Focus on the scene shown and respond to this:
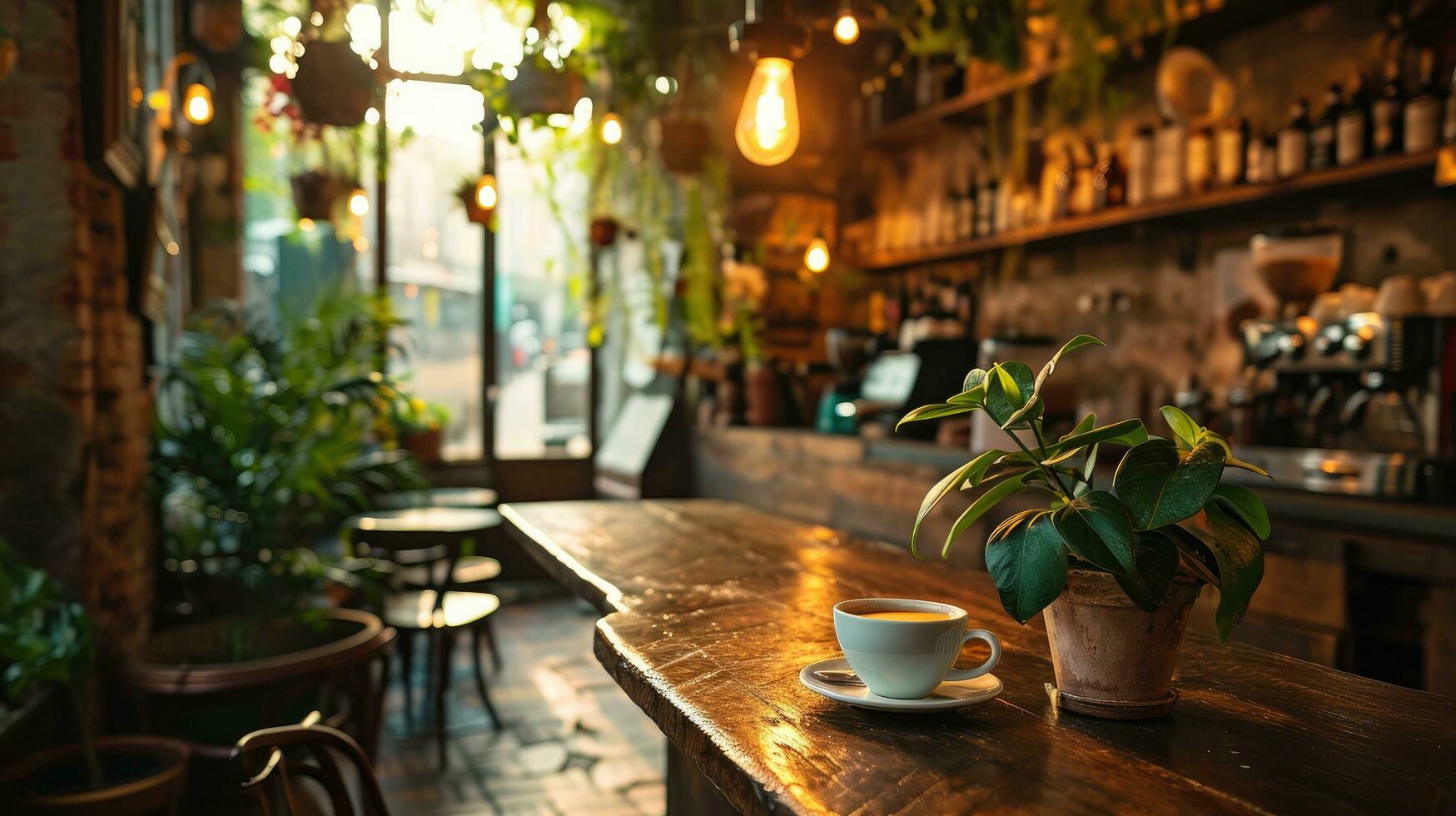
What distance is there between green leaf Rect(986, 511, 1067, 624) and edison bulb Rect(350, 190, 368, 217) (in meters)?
3.92

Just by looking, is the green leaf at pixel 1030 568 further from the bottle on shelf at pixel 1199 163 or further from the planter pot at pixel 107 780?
the bottle on shelf at pixel 1199 163

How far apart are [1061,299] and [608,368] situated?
3049mm

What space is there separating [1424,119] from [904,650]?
9.40 ft

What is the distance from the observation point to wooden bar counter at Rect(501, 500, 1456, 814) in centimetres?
84

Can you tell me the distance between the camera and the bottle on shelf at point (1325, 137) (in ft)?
10.7

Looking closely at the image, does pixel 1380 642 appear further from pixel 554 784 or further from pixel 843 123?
pixel 843 123

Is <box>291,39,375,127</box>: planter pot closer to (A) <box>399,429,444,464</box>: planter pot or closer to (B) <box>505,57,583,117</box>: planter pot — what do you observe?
(B) <box>505,57,583,117</box>: planter pot

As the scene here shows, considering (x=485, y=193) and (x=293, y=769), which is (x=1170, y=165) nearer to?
(x=485, y=193)

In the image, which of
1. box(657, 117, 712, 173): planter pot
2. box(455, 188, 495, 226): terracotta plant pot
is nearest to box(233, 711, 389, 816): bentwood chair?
box(455, 188, 495, 226): terracotta plant pot

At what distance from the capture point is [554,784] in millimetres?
3281

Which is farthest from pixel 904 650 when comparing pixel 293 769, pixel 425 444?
pixel 425 444

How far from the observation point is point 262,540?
110 inches

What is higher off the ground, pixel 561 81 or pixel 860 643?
pixel 561 81

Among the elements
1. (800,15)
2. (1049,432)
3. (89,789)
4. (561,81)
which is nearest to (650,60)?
(561,81)
